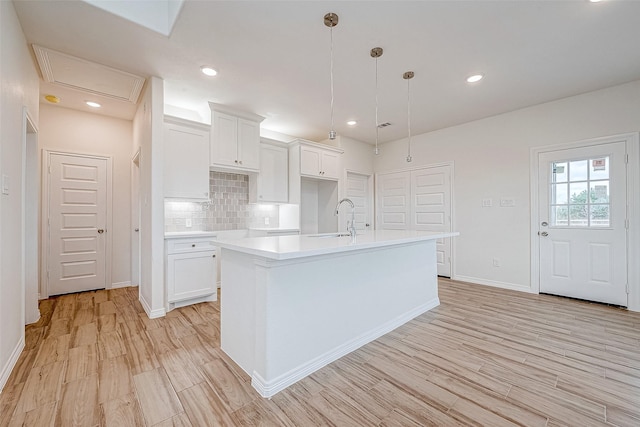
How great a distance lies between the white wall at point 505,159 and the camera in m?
3.39

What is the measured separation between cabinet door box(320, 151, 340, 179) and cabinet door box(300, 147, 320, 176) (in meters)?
0.11

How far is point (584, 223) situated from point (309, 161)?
3.99 meters

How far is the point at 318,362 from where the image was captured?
200 centimetres

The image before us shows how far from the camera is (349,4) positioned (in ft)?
6.62

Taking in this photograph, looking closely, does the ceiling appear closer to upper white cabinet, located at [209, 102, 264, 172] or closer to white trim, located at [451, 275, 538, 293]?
upper white cabinet, located at [209, 102, 264, 172]

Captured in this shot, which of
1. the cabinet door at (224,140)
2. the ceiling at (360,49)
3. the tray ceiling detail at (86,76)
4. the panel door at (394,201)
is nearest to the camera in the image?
the ceiling at (360,49)

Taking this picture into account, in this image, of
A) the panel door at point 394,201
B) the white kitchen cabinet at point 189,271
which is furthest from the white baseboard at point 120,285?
the panel door at point 394,201

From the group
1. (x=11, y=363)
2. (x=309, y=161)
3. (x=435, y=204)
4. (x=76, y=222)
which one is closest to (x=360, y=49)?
(x=309, y=161)

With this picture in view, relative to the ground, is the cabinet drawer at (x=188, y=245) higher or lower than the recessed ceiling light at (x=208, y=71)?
lower

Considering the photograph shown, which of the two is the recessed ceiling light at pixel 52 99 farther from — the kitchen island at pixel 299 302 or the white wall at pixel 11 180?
the kitchen island at pixel 299 302

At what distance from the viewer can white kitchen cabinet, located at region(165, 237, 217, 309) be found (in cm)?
319

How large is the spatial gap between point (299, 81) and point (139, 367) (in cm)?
317

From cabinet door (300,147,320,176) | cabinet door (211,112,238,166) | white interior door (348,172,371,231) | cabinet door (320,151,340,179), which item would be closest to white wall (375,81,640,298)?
white interior door (348,172,371,231)

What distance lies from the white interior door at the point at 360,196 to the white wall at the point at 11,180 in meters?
4.42
